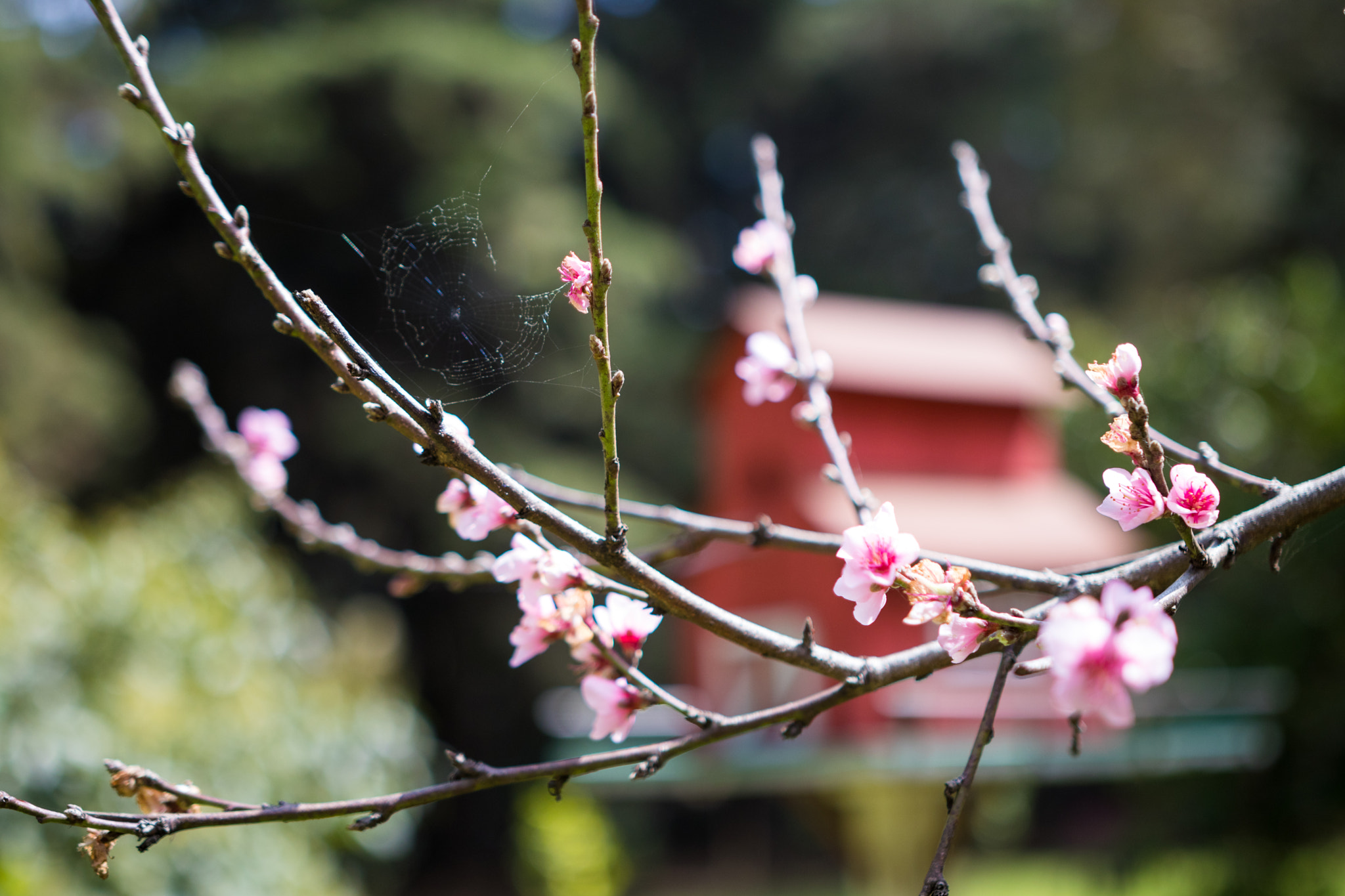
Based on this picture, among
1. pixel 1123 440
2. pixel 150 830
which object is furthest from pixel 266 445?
pixel 1123 440

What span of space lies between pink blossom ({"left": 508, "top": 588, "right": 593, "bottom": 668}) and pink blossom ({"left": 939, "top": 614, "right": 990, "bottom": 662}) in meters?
0.23

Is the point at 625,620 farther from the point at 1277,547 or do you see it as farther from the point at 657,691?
the point at 1277,547

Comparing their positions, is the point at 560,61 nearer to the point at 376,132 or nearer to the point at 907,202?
the point at 376,132

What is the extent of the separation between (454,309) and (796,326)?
45 cm

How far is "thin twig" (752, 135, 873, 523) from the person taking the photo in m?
0.98

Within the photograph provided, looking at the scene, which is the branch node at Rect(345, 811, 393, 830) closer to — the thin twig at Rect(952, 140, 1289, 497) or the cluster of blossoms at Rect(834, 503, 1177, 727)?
the cluster of blossoms at Rect(834, 503, 1177, 727)

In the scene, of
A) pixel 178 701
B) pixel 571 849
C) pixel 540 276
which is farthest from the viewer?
pixel 540 276

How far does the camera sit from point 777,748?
4305 millimetres

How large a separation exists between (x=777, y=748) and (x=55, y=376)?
4150 mm

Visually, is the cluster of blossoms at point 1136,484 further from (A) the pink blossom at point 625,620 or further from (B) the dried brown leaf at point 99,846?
(B) the dried brown leaf at point 99,846


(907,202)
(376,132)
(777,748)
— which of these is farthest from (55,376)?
(907,202)

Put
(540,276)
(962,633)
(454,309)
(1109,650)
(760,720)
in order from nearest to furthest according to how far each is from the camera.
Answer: (1109,650), (962,633), (760,720), (454,309), (540,276)

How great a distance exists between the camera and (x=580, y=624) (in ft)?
2.25

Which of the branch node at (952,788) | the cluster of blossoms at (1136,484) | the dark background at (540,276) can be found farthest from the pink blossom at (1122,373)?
the dark background at (540,276)
